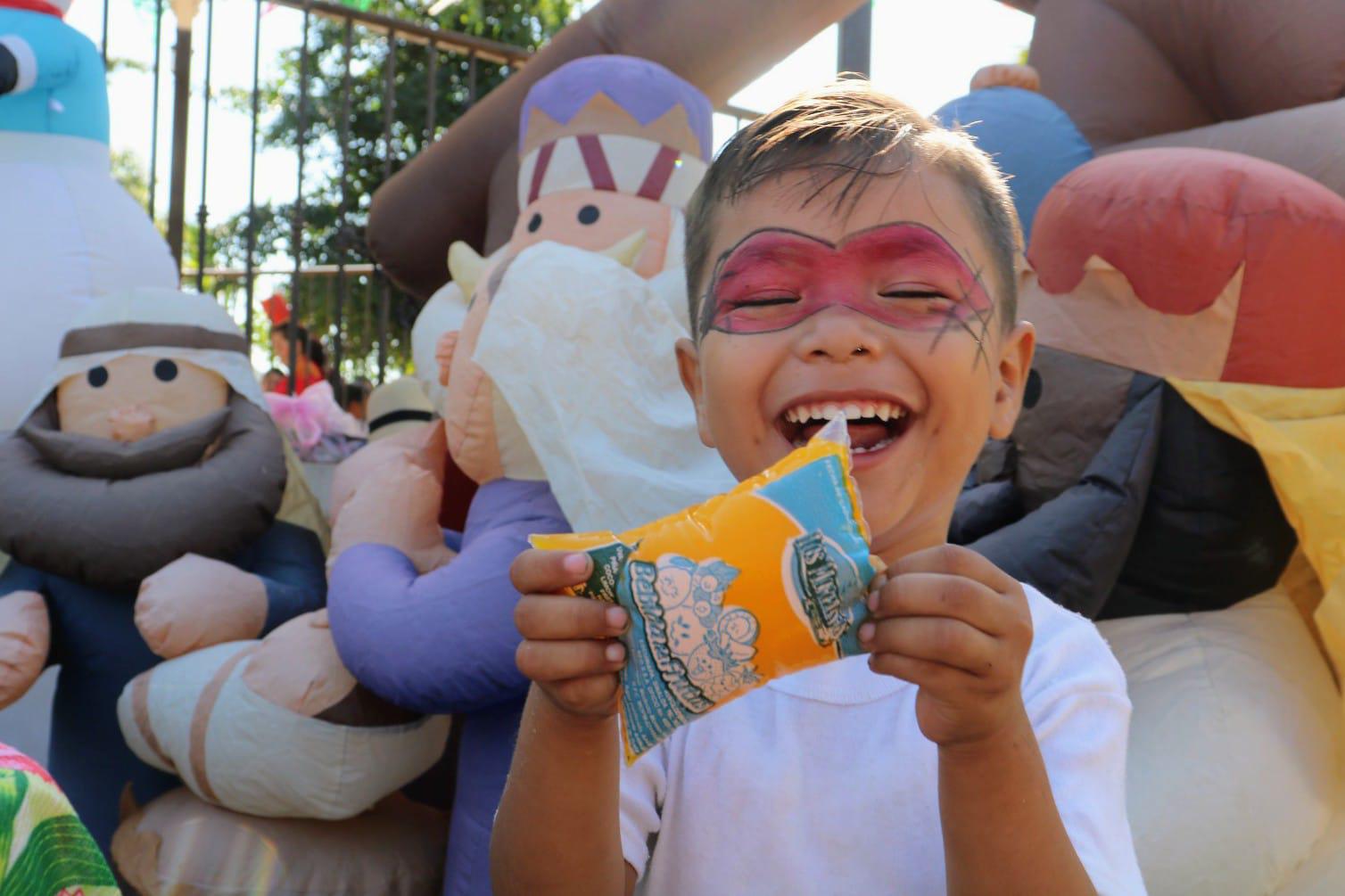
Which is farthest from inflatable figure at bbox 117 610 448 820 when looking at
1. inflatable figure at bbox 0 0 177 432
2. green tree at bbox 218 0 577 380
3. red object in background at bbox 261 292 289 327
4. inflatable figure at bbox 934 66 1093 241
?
green tree at bbox 218 0 577 380

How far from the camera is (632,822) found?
1.09 meters

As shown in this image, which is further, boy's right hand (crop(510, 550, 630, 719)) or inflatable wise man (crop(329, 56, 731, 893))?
inflatable wise man (crop(329, 56, 731, 893))

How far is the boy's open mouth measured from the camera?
1.07m

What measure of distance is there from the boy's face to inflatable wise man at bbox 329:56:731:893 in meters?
0.84

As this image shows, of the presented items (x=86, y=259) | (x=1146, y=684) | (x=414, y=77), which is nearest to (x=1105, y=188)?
(x=1146, y=684)

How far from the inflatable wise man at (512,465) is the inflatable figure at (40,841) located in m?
0.97

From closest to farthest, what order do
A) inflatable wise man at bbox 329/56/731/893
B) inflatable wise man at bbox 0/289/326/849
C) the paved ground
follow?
inflatable wise man at bbox 329/56/731/893
inflatable wise man at bbox 0/289/326/849
the paved ground

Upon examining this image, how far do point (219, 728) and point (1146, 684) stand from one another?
1.47 m

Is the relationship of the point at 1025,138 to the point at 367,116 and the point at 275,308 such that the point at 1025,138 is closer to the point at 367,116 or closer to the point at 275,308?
the point at 275,308

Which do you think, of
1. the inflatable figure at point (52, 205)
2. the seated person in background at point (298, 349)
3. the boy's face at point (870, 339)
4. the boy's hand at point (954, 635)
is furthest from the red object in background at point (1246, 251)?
the seated person in background at point (298, 349)

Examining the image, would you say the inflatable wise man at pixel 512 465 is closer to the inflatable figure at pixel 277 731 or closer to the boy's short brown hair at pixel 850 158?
the inflatable figure at pixel 277 731

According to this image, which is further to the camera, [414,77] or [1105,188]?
[414,77]

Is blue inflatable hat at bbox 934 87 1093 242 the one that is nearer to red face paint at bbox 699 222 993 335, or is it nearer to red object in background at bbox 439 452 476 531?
red object in background at bbox 439 452 476 531

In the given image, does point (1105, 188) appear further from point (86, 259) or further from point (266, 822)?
point (86, 259)
